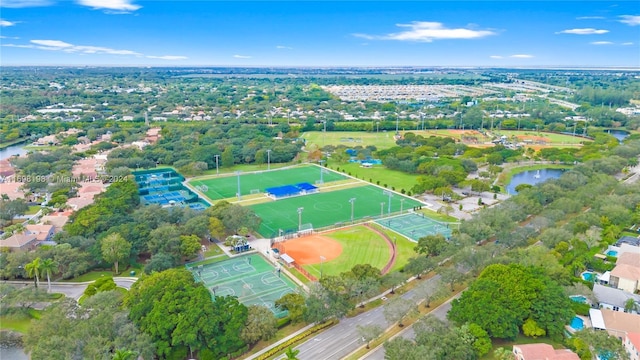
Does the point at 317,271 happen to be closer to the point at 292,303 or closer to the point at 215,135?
the point at 292,303

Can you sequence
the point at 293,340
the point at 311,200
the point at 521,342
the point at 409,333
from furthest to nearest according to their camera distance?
the point at 311,200 < the point at 409,333 < the point at 293,340 < the point at 521,342

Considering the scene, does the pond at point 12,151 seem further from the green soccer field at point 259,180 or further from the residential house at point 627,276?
the residential house at point 627,276

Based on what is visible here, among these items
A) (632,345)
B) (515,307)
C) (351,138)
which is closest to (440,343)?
(515,307)

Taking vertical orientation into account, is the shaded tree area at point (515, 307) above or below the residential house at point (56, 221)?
above

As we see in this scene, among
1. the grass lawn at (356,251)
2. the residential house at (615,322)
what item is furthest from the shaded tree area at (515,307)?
the grass lawn at (356,251)

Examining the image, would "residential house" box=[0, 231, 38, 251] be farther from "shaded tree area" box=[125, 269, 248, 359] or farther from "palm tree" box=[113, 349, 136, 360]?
"palm tree" box=[113, 349, 136, 360]

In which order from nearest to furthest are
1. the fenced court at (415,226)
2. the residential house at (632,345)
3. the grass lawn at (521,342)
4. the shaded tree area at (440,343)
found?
the shaded tree area at (440,343)
the residential house at (632,345)
the grass lawn at (521,342)
the fenced court at (415,226)

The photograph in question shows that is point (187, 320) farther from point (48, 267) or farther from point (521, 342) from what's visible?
point (521, 342)
